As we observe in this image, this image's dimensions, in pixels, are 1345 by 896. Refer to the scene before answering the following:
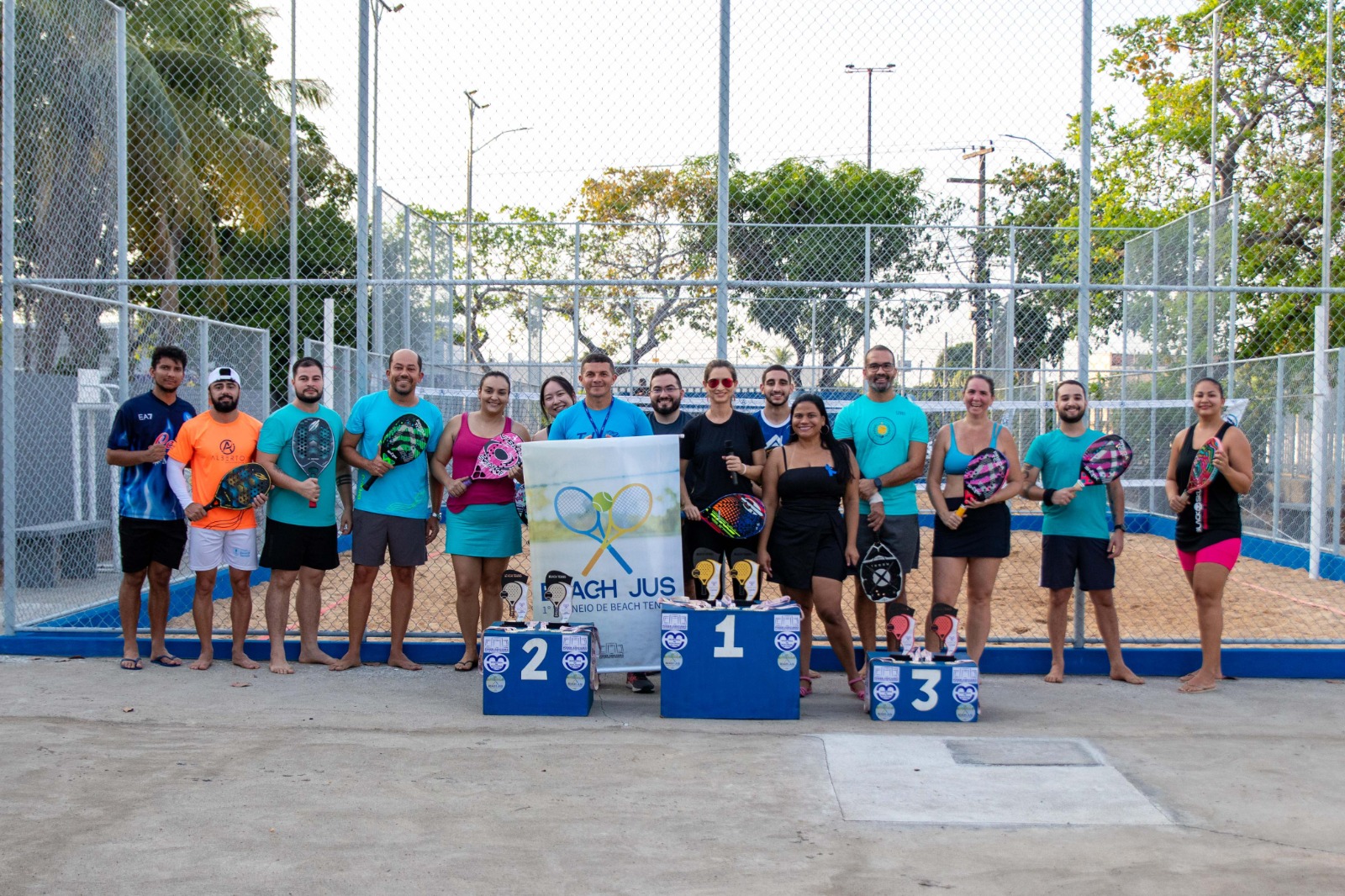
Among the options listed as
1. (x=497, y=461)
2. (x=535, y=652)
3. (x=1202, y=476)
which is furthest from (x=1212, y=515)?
(x=497, y=461)

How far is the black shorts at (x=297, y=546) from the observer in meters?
7.00

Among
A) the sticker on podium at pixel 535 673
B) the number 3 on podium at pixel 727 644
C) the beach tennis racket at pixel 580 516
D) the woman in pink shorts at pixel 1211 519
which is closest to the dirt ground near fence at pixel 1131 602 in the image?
the woman in pink shorts at pixel 1211 519

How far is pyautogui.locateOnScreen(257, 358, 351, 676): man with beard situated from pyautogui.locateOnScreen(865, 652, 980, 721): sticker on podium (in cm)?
336

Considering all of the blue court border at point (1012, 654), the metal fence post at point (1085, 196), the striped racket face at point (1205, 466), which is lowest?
the blue court border at point (1012, 654)

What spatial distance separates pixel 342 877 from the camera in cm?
385

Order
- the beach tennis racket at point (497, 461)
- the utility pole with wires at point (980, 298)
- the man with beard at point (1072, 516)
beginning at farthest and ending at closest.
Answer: the utility pole with wires at point (980, 298) < the man with beard at point (1072, 516) < the beach tennis racket at point (497, 461)

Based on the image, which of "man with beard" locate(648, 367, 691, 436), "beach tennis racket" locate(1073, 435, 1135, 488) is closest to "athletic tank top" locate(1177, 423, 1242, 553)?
"beach tennis racket" locate(1073, 435, 1135, 488)

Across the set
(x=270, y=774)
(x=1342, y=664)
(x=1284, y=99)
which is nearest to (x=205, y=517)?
(x=270, y=774)

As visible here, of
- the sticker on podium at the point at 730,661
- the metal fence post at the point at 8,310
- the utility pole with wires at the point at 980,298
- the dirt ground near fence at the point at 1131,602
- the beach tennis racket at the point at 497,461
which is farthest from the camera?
the utility pole with wires at the point at 980,298

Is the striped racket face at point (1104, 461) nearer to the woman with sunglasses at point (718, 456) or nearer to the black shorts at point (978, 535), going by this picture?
the black shorts at point (978, 535)

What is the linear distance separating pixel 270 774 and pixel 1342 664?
6.31 meters

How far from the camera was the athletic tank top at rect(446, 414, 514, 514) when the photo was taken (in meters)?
6.88

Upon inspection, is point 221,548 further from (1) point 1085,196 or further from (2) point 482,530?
(1) point 1085,196

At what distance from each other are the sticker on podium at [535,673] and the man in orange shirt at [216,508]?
6.17 feet
